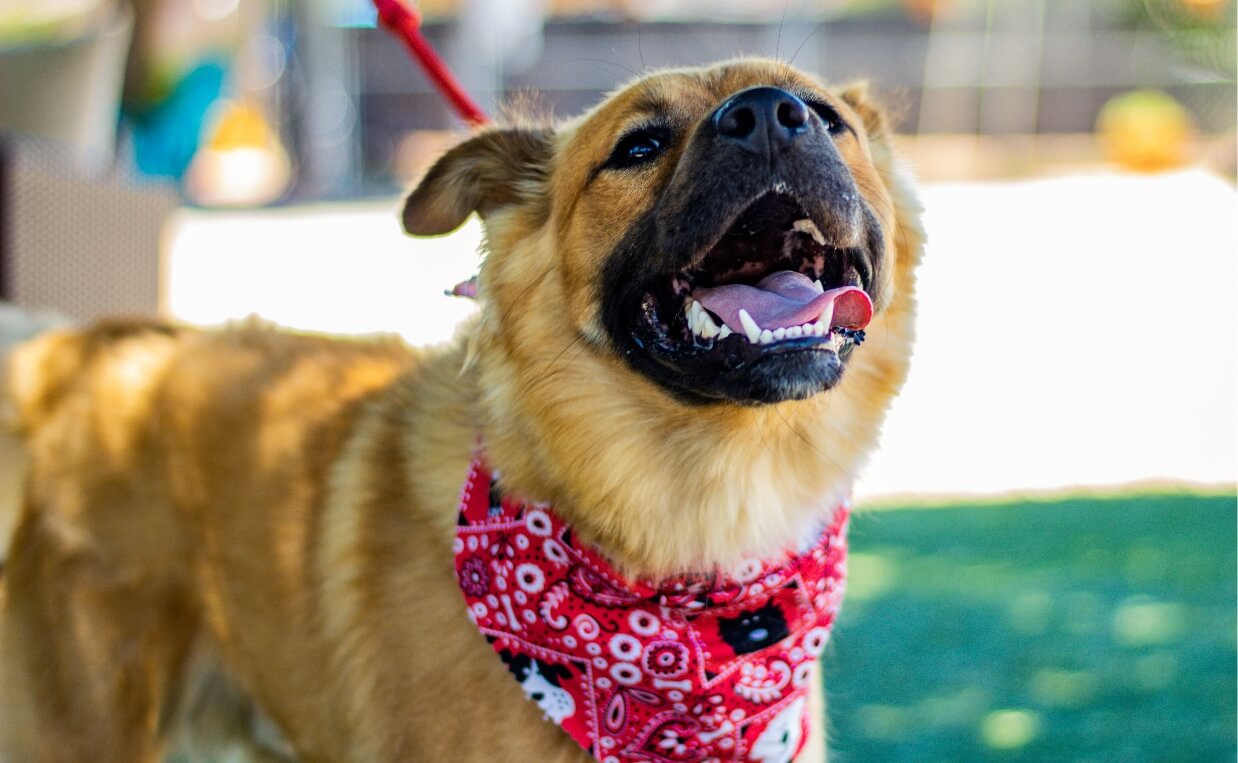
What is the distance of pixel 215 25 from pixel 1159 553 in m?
8.47

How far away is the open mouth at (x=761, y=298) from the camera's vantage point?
2141mm

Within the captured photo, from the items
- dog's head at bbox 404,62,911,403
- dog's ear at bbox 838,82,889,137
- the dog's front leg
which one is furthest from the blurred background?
the dog's front leg

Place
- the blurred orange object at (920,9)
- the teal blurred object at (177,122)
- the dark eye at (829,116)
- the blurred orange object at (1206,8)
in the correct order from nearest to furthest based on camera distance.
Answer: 1. the dark eye at (829,116)
2. the teal blurred object at (177,122)
3. the blurred orange object at (1206,8)
4. the blurred orange object at (920,9)

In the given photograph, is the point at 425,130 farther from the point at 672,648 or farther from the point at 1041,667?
the point at 672,648

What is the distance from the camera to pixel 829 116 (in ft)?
8.07

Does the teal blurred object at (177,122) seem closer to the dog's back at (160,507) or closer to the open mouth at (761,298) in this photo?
the dog's back at (160,507)

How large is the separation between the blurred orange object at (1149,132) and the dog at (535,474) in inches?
496

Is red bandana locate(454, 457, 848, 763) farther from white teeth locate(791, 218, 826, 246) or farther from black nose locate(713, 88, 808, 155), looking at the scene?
black nose locate(713, 88, 808, 155)

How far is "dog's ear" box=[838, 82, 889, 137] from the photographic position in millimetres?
2947

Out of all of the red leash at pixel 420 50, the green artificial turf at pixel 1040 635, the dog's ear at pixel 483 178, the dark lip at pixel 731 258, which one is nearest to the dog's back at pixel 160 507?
the dog's ear at pixel 483 178

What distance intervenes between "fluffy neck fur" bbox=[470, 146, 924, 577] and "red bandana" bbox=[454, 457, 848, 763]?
0.20ft

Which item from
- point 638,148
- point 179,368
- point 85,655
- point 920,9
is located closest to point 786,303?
point 638,148

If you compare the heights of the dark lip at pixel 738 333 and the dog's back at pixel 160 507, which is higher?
the dark lip at pixel 738 333

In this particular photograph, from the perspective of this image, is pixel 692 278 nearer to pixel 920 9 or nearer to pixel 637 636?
pixel 637 636
